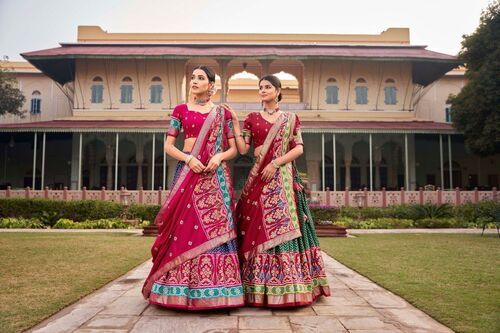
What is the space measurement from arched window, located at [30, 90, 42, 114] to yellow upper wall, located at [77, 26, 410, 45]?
5.22 metres

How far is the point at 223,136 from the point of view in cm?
405

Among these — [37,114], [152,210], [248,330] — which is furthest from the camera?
[37,114]

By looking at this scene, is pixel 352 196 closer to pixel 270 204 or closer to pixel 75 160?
pixel 75 160

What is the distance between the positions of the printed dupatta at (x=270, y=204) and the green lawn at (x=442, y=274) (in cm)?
138

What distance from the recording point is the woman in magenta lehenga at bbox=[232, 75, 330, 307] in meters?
3.74

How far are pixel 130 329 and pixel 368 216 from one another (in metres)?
14.6

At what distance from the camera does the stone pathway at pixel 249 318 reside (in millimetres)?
3141

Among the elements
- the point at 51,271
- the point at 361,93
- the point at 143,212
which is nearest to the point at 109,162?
the point at 143,212

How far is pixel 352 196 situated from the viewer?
58.4ft

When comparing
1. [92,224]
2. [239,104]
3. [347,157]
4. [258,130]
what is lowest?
[92,224]

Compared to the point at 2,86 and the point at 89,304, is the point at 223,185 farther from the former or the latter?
the point at 2,86

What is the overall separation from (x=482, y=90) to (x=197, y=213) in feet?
61.9

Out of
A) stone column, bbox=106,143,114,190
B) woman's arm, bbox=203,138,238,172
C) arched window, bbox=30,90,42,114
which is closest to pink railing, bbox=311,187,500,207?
stone column, bbox=106,143,114,190

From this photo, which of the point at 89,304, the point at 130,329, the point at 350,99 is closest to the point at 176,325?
the point at 130,329
